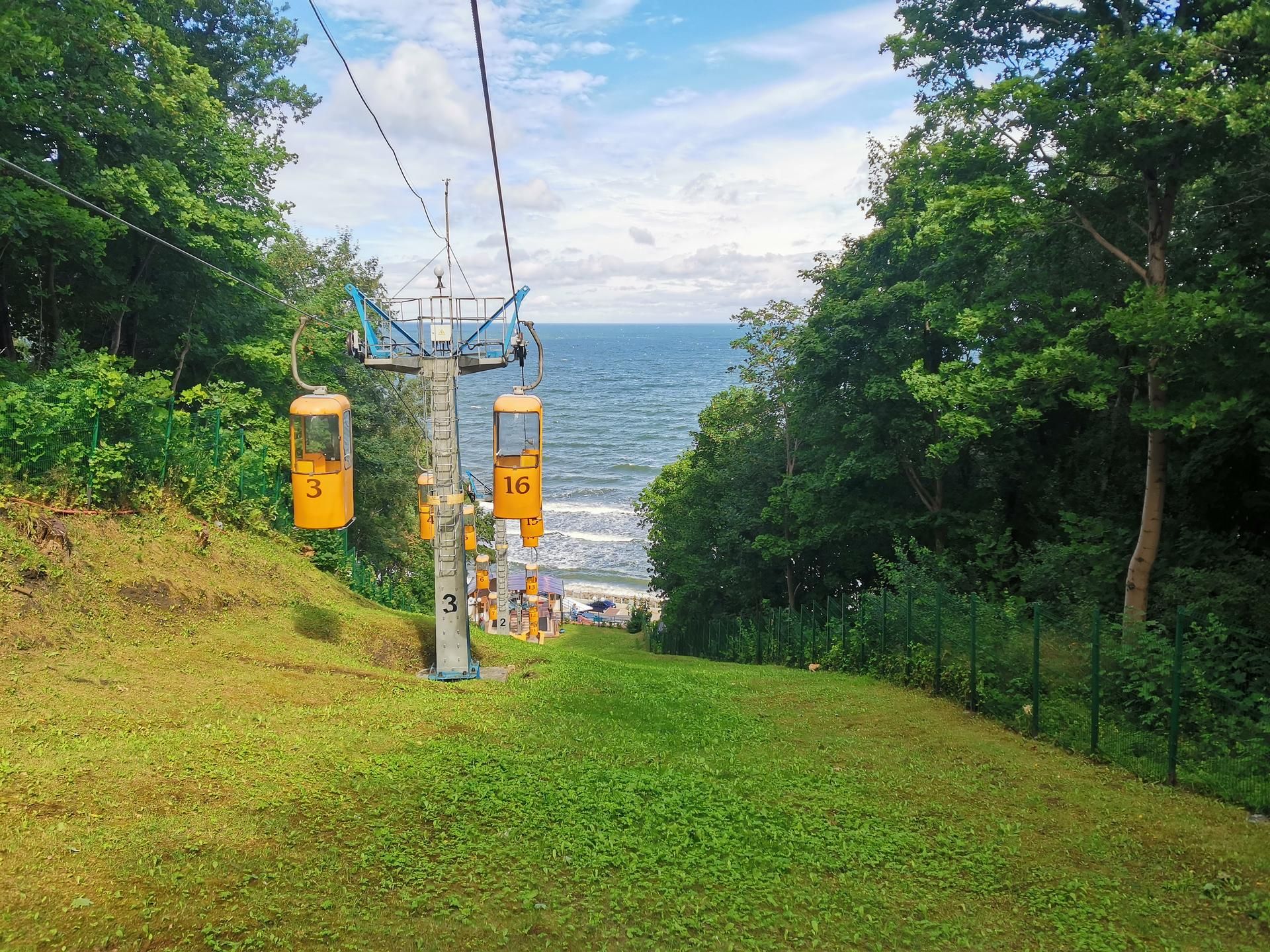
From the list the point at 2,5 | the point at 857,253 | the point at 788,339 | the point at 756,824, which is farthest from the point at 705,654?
the point at 2,5

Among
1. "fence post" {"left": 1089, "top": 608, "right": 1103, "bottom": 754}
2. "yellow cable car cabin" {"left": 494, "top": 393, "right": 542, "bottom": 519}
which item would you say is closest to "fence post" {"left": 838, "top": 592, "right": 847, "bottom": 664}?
"fence post" {"left": 1089, "top": 608, "right": 1103, "bottom": 754}

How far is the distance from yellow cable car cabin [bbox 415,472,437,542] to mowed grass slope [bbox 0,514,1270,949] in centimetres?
315

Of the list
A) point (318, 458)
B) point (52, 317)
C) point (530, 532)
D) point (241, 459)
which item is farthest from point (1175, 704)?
point (52, 317)

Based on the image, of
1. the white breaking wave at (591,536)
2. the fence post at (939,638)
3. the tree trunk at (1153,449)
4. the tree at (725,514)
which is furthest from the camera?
the white breaking wave at (591,536)

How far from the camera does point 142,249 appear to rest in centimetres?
1994

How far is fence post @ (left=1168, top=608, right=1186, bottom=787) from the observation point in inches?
355

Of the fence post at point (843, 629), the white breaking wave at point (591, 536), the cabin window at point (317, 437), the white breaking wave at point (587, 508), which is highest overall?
the cabin window at point (317, 437)

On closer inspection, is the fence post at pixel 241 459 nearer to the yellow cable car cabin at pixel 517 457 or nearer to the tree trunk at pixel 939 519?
the yellow cable car cabin at pixel 517 457

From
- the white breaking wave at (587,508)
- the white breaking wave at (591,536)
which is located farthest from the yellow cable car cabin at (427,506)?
the white breaking wave at (587,508)

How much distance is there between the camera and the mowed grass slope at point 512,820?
18.8 feet

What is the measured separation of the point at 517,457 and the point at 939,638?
795cm

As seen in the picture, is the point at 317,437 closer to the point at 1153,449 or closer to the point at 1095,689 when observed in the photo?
the point at 1095,689

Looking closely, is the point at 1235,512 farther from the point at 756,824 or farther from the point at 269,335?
the point at 269,335

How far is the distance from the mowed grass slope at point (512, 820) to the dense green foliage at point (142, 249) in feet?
10.2
